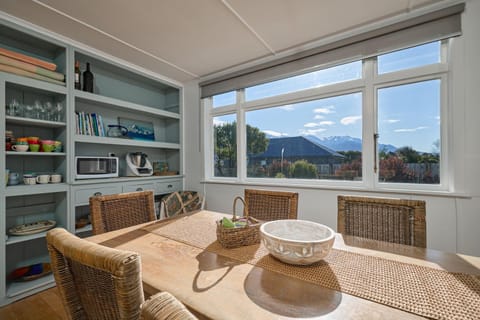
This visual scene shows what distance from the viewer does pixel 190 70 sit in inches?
115

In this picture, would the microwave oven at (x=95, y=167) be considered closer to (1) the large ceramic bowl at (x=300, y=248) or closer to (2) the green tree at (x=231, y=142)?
(2) the green tree at (x=231, y=142)

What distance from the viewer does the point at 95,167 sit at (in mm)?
2348

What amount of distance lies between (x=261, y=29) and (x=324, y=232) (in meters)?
1.89

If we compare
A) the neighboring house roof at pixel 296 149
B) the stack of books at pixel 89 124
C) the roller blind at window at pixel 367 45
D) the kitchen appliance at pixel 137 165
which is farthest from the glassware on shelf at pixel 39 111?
the neighboring house roof at pixel 296 149

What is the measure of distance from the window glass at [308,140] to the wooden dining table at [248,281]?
1.36m

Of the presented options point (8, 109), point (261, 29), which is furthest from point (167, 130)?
point (261, 29)

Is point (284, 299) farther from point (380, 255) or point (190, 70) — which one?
point (190, 70)

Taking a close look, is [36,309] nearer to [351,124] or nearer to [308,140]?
[308,140]

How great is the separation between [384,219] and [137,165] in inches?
104

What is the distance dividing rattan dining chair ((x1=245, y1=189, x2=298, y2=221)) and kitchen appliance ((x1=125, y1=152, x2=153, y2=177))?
1677mm

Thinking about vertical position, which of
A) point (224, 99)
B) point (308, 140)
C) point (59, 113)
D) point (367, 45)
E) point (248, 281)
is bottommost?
point (248, 281)

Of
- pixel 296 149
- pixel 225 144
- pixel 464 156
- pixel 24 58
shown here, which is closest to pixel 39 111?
pixel 24 58

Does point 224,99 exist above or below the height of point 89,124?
above

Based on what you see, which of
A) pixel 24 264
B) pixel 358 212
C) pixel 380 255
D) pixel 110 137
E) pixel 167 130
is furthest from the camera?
pixel 167 130
